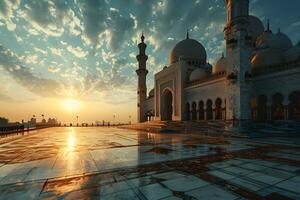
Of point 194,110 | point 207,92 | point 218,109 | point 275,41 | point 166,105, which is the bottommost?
point 194,110

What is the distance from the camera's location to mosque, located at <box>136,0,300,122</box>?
2122 cm

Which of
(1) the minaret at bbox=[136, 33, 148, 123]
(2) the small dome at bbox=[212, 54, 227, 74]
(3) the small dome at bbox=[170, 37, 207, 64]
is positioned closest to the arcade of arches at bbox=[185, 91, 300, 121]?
(2) the small dome at bbox=[212, 54, 227, 74]

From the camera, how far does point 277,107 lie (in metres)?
23.7

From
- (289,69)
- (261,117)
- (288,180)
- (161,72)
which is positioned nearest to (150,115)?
(161,72)

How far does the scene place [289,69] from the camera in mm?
19641

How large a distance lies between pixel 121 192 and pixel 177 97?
32042 mm

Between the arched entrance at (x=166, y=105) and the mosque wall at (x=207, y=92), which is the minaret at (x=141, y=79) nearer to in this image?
the arched entrance at (x=166, y=105)

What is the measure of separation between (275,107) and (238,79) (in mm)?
6426

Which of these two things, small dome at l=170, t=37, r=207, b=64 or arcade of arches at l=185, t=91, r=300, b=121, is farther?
small dome at l=170, t=37, r=207, b=64

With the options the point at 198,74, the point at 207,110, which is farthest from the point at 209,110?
the point at 198,74

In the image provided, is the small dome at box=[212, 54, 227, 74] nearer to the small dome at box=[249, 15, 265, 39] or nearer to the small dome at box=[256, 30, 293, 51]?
the small dome at box=[256, 30, 293, 51]

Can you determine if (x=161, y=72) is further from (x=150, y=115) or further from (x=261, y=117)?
(x=261, y=117)

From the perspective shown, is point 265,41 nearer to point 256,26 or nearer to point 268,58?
point 256,26

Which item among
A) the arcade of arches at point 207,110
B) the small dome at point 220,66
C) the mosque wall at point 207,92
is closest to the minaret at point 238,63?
the mosque wall at point 207,92
